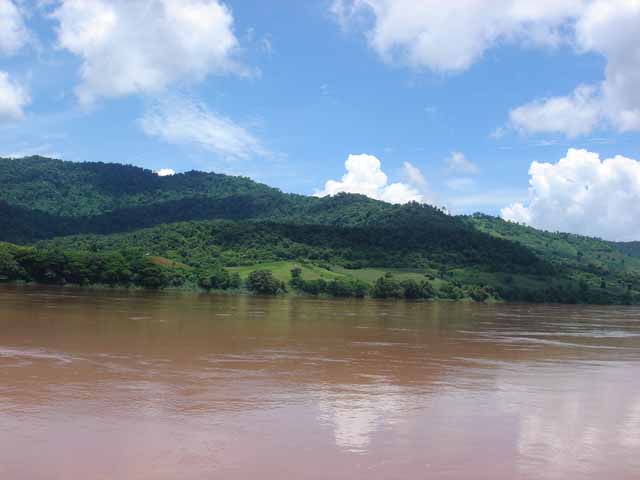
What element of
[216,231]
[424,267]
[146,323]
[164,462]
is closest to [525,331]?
[146,323]

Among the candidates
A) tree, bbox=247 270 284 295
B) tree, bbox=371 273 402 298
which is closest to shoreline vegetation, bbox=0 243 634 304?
tree, bbox=371 273 402 298

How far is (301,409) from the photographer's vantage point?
16141mm

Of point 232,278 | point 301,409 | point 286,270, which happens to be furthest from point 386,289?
point 301,409

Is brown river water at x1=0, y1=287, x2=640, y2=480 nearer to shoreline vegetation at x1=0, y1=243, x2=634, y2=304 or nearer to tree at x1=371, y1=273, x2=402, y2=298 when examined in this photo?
shoreline vegetation at x1=0, y1=243, x2=634, y2=304

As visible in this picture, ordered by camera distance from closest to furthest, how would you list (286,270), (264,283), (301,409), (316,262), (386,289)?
(301,409), (264,283), (386,289), (286,270), (316,262)

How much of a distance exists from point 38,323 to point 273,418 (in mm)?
23940

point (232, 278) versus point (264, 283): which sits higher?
point (232, 278)

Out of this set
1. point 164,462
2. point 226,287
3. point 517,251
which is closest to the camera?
point 164,462

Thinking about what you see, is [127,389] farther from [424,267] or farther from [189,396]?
[424,267]

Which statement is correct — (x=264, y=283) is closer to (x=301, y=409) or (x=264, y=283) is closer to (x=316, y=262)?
(x=316, y=262)

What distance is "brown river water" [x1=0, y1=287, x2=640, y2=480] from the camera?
11648 mm

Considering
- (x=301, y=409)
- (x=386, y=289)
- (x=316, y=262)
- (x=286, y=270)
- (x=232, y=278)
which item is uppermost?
(x=316, y=262)

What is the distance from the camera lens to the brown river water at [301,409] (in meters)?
11.6

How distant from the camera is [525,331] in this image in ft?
153
